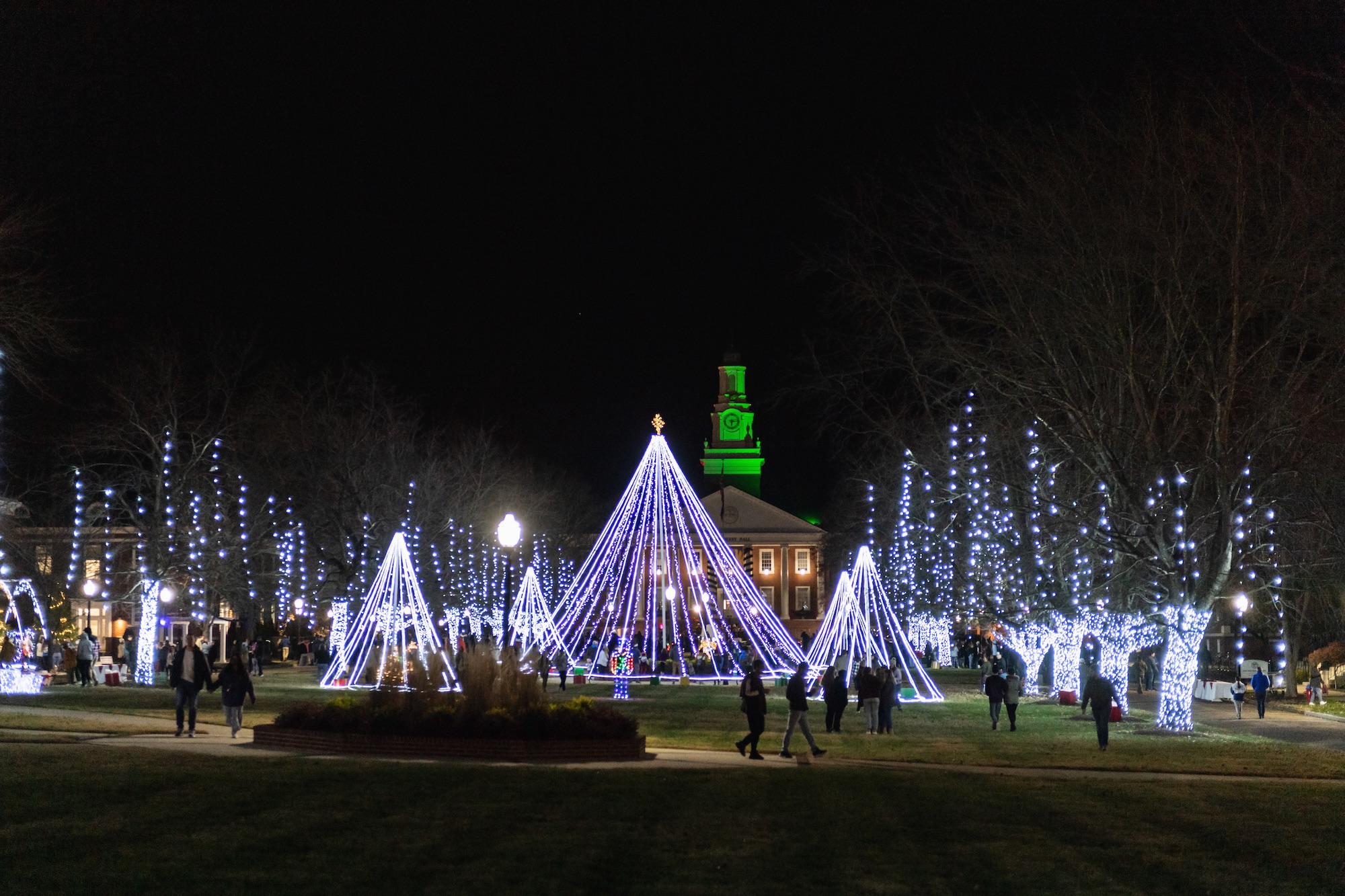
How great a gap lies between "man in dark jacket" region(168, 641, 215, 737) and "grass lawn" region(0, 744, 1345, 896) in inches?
157

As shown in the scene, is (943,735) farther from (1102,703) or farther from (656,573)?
(656,573)

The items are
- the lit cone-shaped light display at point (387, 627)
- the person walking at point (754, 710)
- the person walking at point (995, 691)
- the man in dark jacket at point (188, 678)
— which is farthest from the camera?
the lit cone-shaped light display at point (387, 627)

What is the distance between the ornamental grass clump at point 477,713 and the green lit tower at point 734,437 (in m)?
107

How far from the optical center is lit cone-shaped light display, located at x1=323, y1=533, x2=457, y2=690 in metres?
33.2

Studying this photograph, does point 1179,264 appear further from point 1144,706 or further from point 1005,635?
point 1005,635

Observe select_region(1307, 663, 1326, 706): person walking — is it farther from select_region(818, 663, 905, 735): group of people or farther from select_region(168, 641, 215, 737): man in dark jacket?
select_region(168, 641, 215, 737): man in dark jacket

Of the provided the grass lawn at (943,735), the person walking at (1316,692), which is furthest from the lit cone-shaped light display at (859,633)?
the person walking at (1316,692)

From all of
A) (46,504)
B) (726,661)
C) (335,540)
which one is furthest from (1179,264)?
(46,504)

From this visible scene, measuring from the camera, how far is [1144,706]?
1528 inches

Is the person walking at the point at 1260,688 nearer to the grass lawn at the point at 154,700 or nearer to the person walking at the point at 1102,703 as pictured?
the person walking at the point at 1102,703

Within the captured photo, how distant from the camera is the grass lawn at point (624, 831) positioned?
10.2m

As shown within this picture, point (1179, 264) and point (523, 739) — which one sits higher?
point (1179, 264)

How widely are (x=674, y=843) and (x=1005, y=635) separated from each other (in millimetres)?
42597

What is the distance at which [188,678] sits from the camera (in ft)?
69.8
